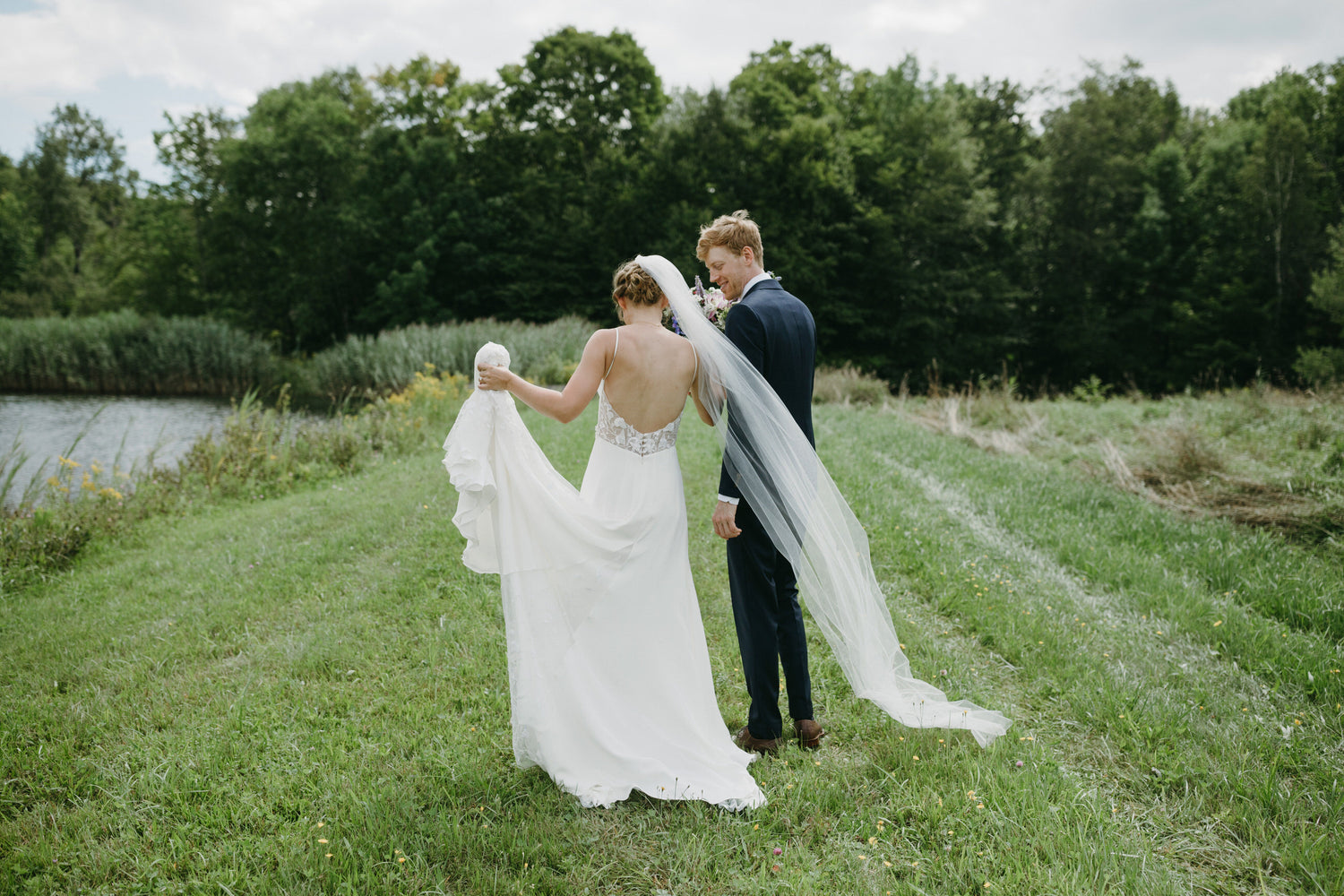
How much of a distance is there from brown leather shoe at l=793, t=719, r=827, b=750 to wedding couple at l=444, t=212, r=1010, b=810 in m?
0.01

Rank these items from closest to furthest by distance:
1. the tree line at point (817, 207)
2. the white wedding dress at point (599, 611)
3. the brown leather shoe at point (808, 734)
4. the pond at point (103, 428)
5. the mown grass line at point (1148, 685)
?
the mown grass line at point (1148, 685) → the white wedding dress at point (599, 611) → the brown leather shoe at point (808, 734) → the pond at point (103, 428) → the tree line at point (817, 207)

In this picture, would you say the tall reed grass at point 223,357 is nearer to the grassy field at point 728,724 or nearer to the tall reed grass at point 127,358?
the tall reed grass at point 127,358

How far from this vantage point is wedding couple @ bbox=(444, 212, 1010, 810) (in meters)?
3.17

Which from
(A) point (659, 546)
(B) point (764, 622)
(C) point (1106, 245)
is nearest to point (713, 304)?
(A) point (659, 546)

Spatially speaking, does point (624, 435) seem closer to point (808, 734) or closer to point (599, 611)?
point (599, 611)

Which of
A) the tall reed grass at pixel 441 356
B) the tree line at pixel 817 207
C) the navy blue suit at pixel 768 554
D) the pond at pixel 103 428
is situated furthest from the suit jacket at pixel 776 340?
the tree line at pixel 817 207

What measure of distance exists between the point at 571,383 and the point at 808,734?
2.08 m

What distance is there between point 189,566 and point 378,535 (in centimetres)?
162

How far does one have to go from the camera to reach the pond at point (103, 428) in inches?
465

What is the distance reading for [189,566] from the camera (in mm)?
6422

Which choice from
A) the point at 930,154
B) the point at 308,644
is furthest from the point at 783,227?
the point at 308,644

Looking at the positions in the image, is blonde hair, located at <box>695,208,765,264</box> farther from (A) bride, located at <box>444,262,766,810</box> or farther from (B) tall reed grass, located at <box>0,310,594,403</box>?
(B) tall reed grass, located at <box>0,310,594,403</box>

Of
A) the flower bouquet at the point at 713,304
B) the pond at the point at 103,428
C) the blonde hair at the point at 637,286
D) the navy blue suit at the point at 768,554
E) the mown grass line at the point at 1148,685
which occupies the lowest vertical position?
the mown grass line at the point at 1148,685

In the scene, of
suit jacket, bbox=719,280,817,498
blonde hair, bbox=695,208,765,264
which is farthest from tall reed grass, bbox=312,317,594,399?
suit jacket, bbox=719,280,817,498
